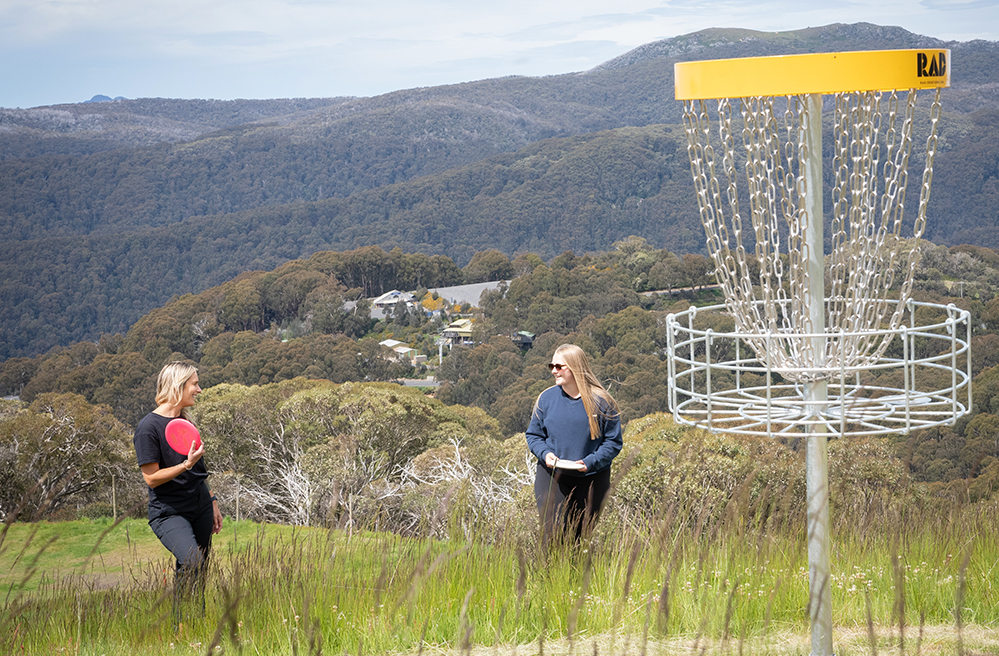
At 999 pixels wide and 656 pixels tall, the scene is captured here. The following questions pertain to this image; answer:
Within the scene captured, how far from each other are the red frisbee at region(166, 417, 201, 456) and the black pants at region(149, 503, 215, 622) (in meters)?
0.22

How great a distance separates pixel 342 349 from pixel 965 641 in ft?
141

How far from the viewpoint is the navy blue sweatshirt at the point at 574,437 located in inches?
111

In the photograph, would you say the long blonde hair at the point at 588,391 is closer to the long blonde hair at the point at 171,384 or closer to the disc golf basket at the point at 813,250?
the disc golf basket at the point at 813,250

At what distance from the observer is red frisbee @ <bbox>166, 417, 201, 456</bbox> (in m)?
2.65

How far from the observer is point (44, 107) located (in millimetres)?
176500

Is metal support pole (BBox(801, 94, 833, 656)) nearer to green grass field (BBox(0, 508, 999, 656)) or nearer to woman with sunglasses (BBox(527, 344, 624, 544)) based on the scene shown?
green grass field (BBox(0, 508, 999, 656))

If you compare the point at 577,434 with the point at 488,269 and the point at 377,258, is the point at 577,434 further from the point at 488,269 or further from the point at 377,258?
the point at 488,269

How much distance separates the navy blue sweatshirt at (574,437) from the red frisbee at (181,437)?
1.10 meters

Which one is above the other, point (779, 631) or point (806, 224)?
point (806, 224)

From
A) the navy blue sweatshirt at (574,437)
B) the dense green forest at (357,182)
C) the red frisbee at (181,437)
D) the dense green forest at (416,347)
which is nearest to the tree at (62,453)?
the dense green forest at (416,347)

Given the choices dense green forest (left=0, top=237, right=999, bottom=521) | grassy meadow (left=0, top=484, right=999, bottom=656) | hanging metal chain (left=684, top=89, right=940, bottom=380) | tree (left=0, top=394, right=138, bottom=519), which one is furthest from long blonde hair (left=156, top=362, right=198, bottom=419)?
tree (left=0, top=394, right=138, bottom=519)

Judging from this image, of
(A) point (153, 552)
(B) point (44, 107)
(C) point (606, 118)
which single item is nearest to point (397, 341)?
(A) point (153, 552)

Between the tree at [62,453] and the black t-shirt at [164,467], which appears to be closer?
the black t-shirt at [164,467]

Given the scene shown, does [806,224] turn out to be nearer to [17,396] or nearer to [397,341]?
[17,396]
